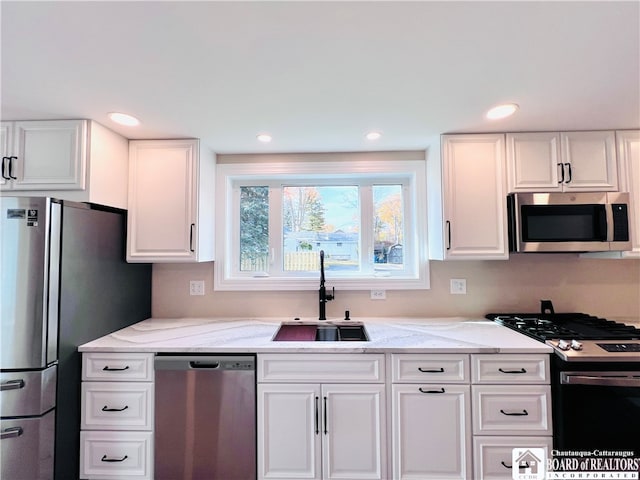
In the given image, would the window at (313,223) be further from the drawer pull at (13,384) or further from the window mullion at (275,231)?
the drawer pull at (13,384)

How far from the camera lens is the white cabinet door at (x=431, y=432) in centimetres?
157

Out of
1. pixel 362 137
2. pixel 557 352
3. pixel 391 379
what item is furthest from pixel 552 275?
pixel 362 137

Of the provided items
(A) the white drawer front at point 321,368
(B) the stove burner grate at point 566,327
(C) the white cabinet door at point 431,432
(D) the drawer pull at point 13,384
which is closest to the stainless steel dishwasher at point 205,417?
(A) the white drawer front at point 321,368

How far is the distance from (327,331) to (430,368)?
30.4 inches

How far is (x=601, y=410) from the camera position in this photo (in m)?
1.47

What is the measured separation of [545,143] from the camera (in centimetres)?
196

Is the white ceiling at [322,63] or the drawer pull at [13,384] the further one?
→ the drawer pull at [13,384]

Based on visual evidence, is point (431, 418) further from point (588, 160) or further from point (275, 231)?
point (588, 160)

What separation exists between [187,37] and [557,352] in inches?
86.3

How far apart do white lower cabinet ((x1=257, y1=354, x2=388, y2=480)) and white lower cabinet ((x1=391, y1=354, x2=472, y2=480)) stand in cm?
10

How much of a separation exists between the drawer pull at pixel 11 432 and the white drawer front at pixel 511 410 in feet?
7.45

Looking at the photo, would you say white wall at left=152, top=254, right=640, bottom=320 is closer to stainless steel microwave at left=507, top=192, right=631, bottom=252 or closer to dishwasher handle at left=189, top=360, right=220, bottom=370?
stainless steel microwave at left=507, top=192, right=631, bottom=252

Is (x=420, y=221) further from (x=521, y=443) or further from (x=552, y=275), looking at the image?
(x=521, y=443)

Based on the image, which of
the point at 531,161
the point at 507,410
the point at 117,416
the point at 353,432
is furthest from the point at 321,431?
the point at 531,161
